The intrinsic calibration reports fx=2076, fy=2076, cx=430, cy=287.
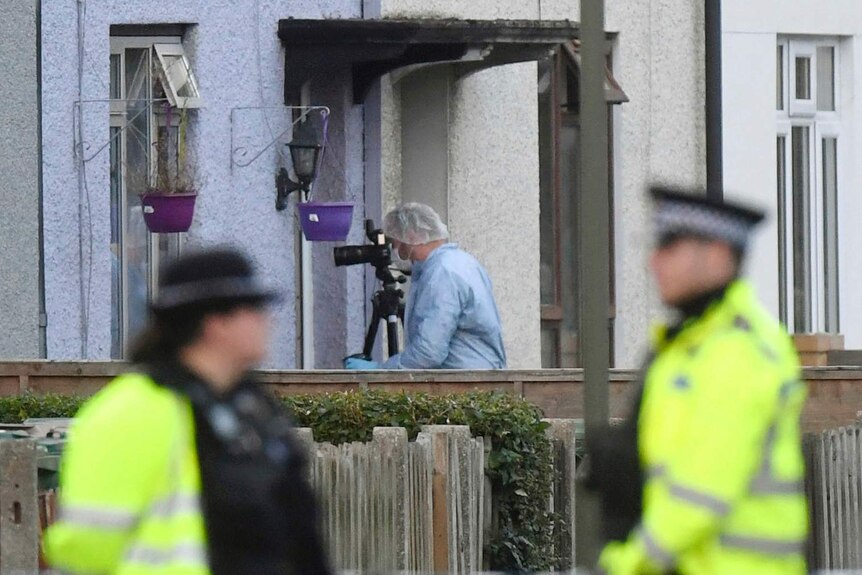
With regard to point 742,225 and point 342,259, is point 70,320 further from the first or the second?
point 742,225

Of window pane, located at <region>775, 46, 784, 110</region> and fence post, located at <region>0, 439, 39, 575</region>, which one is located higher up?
window pane, located at <region>775, 46, 784, 110</region>

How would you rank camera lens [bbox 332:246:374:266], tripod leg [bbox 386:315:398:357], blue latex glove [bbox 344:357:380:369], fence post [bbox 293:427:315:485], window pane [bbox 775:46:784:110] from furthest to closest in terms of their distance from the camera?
window pane [bbox 775:46:784:110], tripod leg [bbox 386:315:398:357], camera lens [bbox 332:246:374:266], blue latex glove [bbox 344:357:380:369], fence post [bbox 293:427:315:485]

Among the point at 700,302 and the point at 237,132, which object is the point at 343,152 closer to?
the point at 237,132

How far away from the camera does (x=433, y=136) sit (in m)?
15.2

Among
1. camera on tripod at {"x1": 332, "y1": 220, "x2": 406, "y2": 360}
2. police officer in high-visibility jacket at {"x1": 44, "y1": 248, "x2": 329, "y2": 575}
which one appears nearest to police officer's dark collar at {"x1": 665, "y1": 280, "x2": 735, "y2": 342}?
police officer in high-visibility jacket at {"x1": 44, "y1": 248, "x2": 329, "y2": 575}

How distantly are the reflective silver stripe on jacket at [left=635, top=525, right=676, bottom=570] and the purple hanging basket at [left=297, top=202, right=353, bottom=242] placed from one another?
9829mm

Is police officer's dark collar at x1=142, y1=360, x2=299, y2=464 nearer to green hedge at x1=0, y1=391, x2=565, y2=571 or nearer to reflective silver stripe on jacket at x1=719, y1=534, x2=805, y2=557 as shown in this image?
reflective silver stripe on jacket at x1=719, y1=534, x2=805, y2=557

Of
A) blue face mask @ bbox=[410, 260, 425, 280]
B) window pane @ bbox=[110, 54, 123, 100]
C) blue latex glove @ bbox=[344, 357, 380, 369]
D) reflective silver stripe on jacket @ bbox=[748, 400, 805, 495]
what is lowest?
reflective silver stripe on jacket @ bbox=[748, 400, 805, 495]

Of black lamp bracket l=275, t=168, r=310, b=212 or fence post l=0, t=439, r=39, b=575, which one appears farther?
black lamp bracket l=275, t=168, r=310, b=212

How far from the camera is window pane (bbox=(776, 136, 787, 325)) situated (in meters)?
17.0

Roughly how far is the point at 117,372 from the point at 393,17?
15.7ft

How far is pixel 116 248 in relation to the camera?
13.9m

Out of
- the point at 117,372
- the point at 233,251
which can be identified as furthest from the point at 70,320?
the point at 233,251

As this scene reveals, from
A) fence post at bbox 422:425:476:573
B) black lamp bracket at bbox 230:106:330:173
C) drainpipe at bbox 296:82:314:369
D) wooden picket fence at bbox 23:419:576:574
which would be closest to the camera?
wooden picket fence at bbox 23:419:576:574
